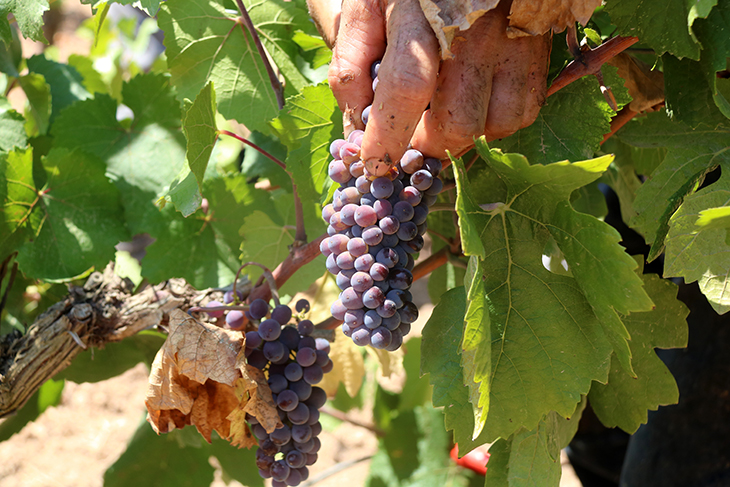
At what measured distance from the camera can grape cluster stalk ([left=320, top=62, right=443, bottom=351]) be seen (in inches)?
22.0

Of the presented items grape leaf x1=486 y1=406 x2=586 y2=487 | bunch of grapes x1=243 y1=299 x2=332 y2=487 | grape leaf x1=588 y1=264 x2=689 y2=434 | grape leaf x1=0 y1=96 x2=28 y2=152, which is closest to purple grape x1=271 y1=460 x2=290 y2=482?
bunch of grapes x1=243 y1=299 x2=332 y2=487

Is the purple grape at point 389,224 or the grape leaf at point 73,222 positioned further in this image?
the grape leaf at point 73,222

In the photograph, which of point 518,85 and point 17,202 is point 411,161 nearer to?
point 518,85

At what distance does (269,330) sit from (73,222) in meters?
0.51

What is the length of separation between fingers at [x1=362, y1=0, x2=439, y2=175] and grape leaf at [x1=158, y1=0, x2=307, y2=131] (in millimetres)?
426

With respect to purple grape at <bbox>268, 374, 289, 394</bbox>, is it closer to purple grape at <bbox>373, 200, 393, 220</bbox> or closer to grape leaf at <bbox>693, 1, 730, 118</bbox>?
purple grape at <bbox>373, 200, 393, 220</bbox>

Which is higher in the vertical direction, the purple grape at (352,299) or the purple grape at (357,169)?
the purple grape at (357,169)

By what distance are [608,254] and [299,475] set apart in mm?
525

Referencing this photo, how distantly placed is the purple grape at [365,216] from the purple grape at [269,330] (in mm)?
270

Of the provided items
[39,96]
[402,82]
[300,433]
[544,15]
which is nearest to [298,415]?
[300,433]

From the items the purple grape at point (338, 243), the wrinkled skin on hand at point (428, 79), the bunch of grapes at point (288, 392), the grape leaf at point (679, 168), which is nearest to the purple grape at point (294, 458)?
the bunch of grapes at point (288, 392)

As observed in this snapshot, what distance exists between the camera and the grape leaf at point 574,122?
0.66 m

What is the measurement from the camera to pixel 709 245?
1.99ft

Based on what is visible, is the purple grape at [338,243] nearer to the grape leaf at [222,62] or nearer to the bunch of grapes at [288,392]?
Answer: the bunch of grapes at [288,392]
